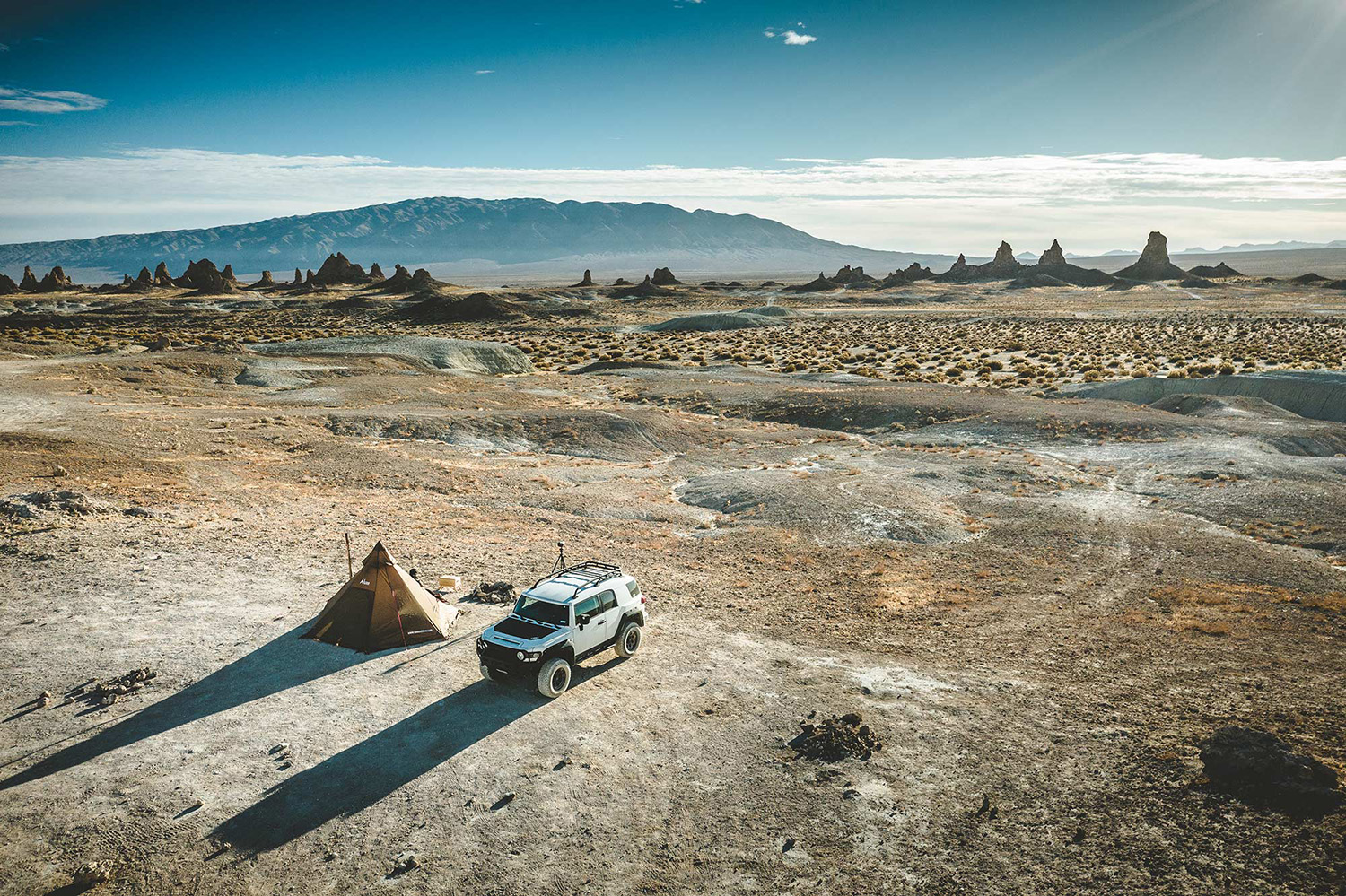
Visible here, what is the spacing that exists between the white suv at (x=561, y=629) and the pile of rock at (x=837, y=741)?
13.3ft

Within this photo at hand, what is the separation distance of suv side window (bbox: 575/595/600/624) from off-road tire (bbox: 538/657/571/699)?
810mm

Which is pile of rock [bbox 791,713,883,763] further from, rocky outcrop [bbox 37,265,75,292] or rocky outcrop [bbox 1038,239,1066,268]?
rocky outcrop [bbox 1038,239,1066,268]

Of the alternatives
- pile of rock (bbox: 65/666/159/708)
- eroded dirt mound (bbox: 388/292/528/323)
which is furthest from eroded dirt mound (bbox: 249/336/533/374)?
pile of rock (bbox: 65/666/159/708)

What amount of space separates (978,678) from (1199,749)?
3639mm

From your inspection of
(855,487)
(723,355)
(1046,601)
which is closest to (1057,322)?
(723,355)

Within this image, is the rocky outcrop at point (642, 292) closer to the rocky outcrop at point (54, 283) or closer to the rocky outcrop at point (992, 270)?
the rocky outcrop at point (992, 270)

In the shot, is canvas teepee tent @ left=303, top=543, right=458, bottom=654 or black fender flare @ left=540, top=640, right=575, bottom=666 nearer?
black fender flare @ left=540, top=640, right=575, bottom=666

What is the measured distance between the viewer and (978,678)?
1467 centimetres

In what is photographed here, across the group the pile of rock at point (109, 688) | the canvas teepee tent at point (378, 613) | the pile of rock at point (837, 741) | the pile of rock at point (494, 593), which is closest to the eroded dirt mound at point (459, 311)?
→ the pile of rock at point (494, 593)

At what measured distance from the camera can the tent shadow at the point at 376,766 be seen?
33.6 feet

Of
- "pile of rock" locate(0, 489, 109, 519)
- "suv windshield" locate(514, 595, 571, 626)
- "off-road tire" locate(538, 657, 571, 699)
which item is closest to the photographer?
"off-road tire" locate(538, 657, 571, 699)

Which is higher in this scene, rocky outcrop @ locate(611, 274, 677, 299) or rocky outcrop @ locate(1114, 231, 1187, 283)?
rocky outcrop @ locate(1114, 231, 1187, 283)

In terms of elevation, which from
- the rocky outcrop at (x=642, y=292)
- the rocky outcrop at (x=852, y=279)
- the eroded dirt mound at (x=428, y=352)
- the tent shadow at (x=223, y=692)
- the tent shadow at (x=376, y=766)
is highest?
the rocky outcrop at (x=852, y=279)

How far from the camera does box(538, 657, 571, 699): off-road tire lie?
1340cm
